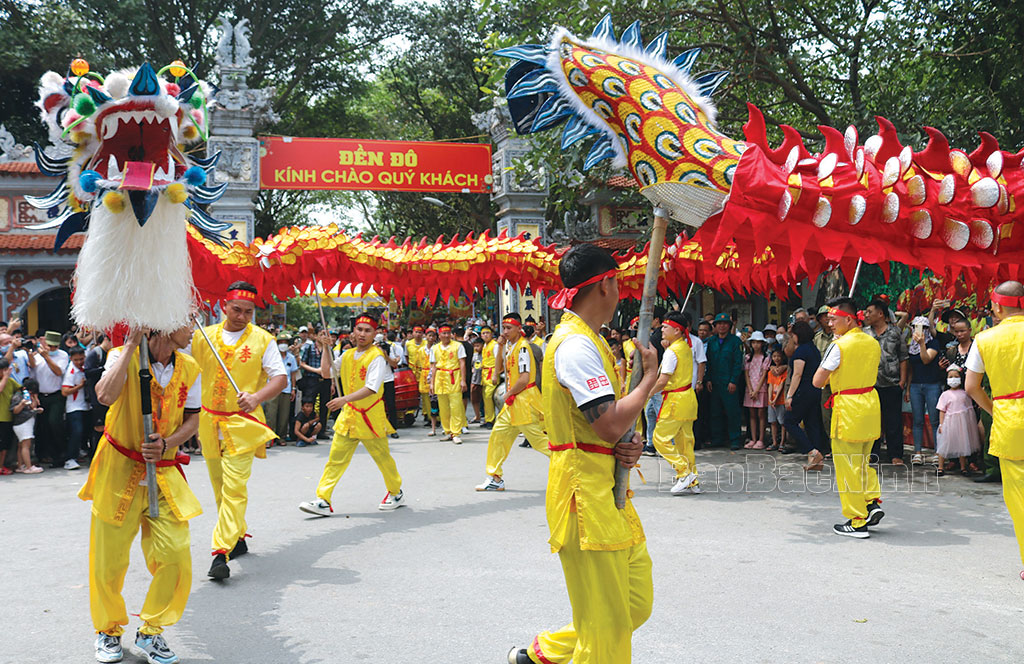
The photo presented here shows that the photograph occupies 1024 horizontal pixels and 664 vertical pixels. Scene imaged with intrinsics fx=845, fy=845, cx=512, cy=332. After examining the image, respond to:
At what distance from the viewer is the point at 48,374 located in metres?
10.2

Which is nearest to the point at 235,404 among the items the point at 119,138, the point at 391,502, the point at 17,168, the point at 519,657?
the point at 391,502

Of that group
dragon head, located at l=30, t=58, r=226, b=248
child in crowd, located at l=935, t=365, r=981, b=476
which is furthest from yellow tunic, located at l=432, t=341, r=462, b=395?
dragon head, located at l=30, t=58, r=226, b=248

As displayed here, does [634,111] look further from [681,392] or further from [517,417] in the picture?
[517,417]

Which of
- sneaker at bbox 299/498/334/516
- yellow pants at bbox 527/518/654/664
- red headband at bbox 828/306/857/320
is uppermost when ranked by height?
red headband at bbox 828/306/857/320

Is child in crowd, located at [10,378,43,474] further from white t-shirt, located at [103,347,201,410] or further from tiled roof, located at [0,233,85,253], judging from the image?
tiled roof, located at [0,233,85,253]

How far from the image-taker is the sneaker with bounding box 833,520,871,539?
6210mm

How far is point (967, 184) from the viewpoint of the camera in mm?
5219

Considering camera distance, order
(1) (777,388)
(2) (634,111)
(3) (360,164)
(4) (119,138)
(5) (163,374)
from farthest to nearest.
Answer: (3) (360,164), (1) (777,388), (2) (634,111), (5) (163,374), (4) (119,138)

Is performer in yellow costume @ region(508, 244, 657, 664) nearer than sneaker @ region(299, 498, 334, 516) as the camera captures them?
Yes

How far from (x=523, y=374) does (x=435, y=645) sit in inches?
167

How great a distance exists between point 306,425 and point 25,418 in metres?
3.77

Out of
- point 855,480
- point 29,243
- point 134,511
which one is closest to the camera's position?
point 134,511

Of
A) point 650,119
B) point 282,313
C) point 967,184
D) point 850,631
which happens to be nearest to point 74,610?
point 850,631

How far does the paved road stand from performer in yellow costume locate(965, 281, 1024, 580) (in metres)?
0.67
